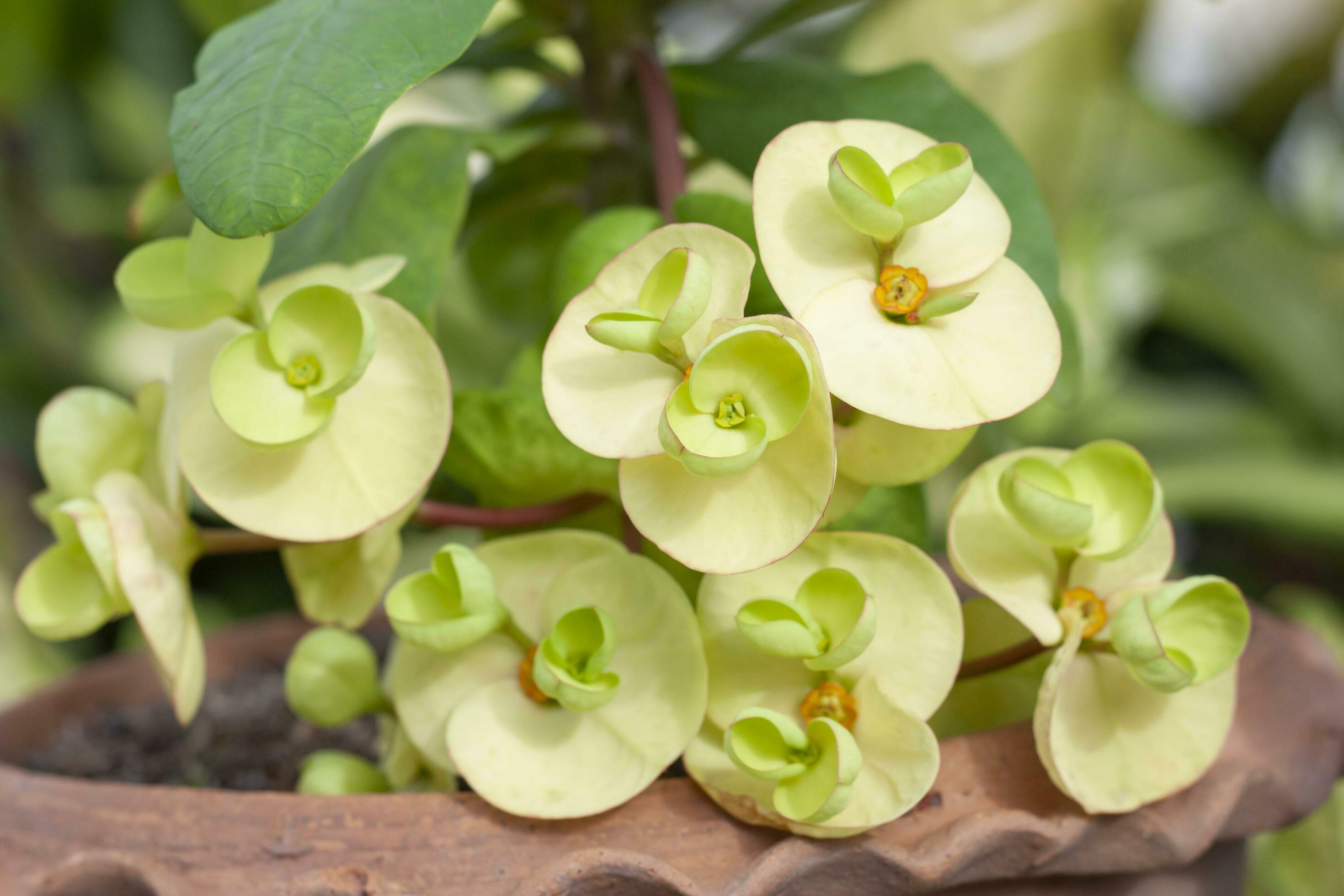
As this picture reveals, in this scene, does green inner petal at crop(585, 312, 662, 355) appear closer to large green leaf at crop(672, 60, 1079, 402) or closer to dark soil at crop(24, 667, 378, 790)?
large green leaf at crop(672, 60, 1079, 402)

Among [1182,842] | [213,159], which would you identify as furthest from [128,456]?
[1182,842]

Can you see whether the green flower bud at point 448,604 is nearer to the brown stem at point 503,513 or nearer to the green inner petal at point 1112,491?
the brown stem at point 503,513

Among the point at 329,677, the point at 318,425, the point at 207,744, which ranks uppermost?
the point at 318,425

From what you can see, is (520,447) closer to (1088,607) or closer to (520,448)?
(520,448)

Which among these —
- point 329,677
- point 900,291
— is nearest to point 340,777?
point 329,677

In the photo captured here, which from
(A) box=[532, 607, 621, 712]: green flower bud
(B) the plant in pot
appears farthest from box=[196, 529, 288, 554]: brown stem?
(A) box=[532, 607, 621, 712]: green flower bud

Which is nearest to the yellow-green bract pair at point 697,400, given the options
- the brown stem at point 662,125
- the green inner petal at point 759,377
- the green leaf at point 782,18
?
the green inner petal at point 759,377
